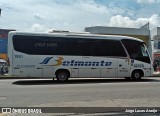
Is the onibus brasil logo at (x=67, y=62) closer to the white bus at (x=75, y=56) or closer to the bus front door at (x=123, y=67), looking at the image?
the white bus at (x=75, y=56)

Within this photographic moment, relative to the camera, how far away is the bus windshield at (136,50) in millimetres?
22945

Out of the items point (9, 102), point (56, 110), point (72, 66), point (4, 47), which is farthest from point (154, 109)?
point (4, 47)

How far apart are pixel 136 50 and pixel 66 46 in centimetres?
489

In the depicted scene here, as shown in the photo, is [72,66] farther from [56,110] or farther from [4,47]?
[4,47]

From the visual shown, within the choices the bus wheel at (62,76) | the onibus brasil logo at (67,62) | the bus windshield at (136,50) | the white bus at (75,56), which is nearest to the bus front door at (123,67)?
the white bus at (75,56)

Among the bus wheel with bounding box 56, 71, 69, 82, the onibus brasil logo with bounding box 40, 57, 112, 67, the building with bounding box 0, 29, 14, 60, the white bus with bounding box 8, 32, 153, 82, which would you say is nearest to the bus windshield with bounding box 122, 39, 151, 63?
the white bus with bounding box 8, 32, 153, 82

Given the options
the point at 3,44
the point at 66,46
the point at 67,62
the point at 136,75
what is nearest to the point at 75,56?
the point at 67,62

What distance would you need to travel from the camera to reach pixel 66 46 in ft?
71.9

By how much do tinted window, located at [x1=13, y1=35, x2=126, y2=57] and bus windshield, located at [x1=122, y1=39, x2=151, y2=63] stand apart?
1.57 feet

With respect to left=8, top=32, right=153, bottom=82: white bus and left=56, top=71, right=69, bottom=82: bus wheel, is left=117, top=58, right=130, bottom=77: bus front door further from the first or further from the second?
left=56, top=71, right=69, bottom=82: bus wheel

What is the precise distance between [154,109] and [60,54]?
1242 centimetres

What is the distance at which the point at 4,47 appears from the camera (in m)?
64.5

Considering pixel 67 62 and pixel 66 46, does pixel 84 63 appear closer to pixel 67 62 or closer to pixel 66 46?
pixel 67 62

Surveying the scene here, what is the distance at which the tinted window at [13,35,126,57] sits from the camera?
21125mm
